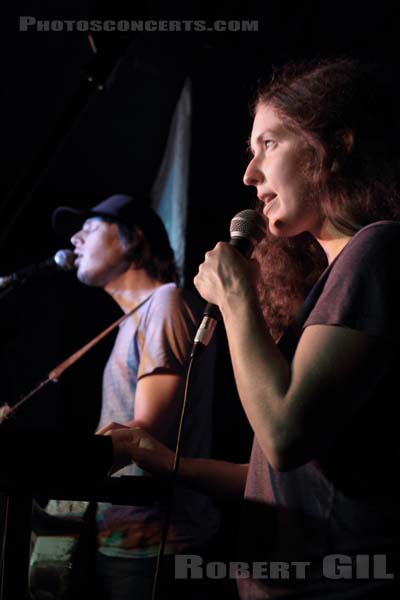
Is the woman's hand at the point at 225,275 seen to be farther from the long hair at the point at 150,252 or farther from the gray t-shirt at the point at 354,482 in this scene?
the long hair at the point at 150,252

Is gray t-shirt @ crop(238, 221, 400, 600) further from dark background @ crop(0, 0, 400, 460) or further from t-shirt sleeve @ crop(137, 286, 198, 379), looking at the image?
dark background @ crop(0, 0, 400, 460)

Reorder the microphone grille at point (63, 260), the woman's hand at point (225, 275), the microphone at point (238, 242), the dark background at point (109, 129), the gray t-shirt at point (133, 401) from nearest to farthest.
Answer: the woman's hand at point (225, 275) < the microphone at point (238, 242) < the gray t-shirt at point (133, 401) < the microphone grille at point (63, 260) < the dark background at point (109, 129)

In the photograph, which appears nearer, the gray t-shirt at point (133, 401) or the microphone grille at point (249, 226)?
the microphone grille at point (249, 226)

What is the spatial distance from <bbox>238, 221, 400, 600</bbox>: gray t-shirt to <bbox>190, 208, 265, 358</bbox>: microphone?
27 cm

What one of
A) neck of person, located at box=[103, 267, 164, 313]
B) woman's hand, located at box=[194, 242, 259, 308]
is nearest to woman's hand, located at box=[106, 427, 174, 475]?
woman's hand, located at box=[194, 242, 259, 308]

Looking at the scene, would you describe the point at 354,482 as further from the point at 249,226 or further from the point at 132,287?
the point at 132,287

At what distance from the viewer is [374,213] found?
135cm

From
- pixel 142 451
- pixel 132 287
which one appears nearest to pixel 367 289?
pixel 142 451

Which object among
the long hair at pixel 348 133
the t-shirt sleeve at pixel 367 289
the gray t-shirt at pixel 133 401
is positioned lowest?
the gray t-shirt at pixel 133 401

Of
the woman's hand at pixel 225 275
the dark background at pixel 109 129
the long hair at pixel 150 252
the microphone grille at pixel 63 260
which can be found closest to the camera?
the woman's hand at pixel 225 275

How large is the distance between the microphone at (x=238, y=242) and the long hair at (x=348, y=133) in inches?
6.1

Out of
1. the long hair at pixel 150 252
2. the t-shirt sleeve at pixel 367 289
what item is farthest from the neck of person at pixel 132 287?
the t-shirt sleeve at pixel 367 289

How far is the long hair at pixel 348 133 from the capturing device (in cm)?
136

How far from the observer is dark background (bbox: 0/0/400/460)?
309cm
